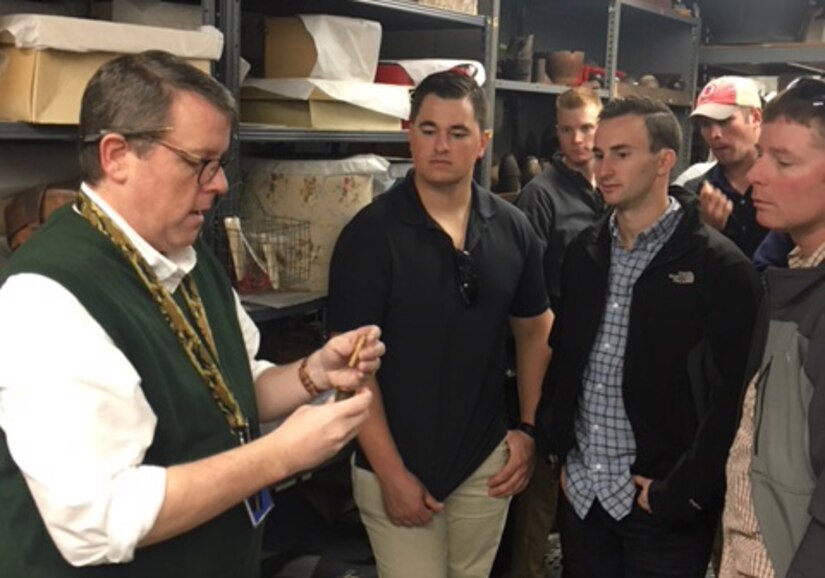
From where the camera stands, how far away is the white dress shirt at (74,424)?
1168 mm

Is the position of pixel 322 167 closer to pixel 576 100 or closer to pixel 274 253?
pixel 274 253

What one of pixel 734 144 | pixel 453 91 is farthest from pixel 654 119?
pixel 734 144

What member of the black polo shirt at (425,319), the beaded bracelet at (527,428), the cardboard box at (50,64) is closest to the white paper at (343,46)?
the black polo shirt at (425,319)

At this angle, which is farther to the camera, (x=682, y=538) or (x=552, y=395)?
(x=552, y=395)

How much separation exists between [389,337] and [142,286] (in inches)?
34.4

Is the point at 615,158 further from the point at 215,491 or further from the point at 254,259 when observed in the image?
the point at 215,491

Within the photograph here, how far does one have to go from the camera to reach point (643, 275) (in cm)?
211

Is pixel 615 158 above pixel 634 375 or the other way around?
above

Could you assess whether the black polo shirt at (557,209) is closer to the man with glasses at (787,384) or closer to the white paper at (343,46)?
the white paper at (343,46)

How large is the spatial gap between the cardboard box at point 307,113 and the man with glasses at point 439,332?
1.15 feet

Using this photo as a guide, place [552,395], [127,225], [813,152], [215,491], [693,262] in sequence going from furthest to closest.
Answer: [552,395]
[693,262]
[813,152]
[127,225]
[215,491]

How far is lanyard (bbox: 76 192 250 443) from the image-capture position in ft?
4.46

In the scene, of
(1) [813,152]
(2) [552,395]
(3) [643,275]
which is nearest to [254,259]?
(2) [552,395]

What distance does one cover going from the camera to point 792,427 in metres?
1.53
